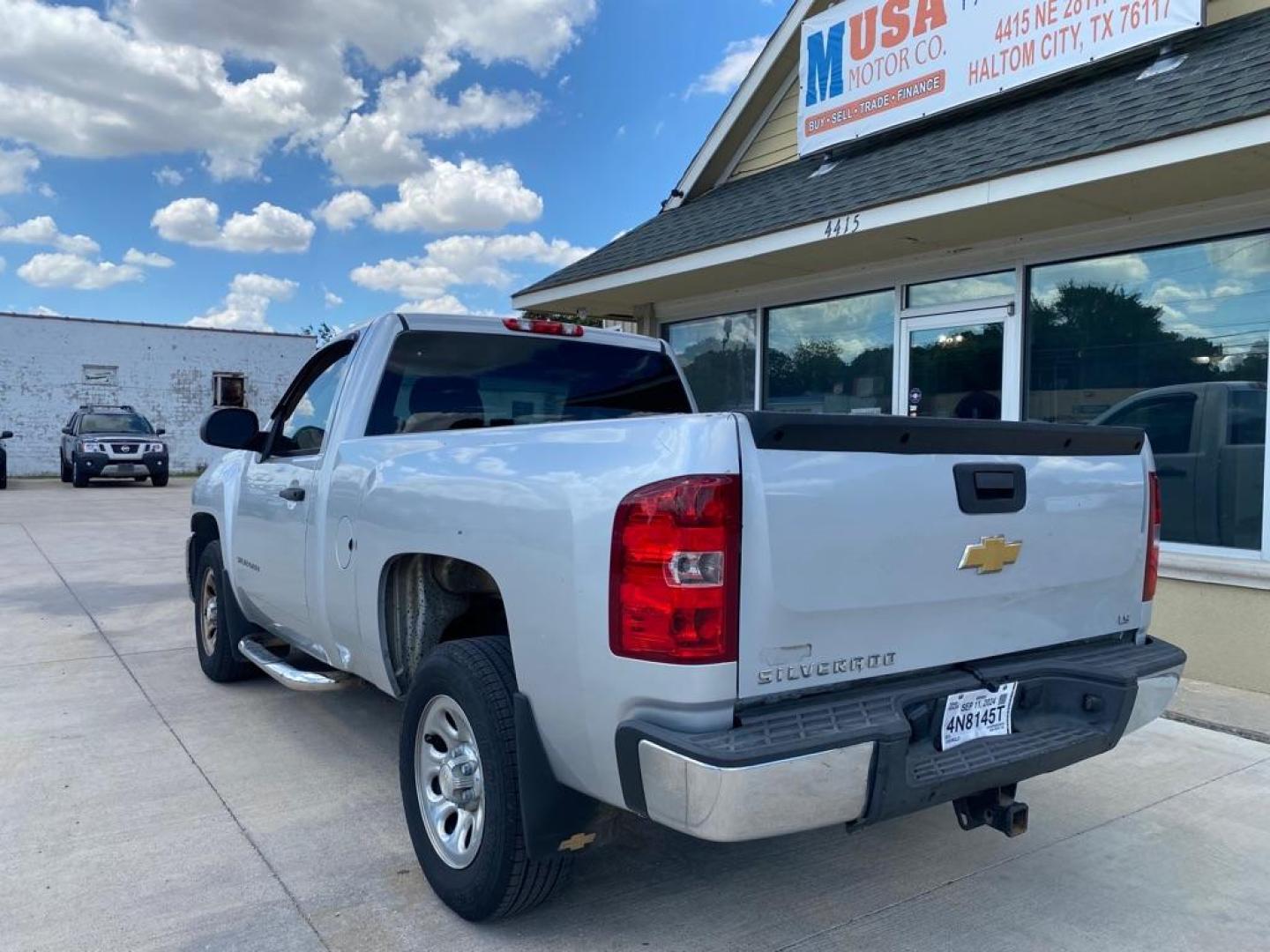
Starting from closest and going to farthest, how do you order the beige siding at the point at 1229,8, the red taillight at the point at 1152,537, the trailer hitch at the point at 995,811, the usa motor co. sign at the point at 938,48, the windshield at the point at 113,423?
the trailer hitch at the point at 995,811, the red taillight at the point at 1152,537, the beige siding at the point at 1229,8, the usa motor co. sign at the point at 938,48, the windshield at the point at 113,423

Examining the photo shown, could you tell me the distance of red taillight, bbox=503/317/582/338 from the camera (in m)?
4.36

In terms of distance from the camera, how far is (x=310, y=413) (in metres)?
4.65

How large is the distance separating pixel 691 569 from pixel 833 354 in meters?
6.98

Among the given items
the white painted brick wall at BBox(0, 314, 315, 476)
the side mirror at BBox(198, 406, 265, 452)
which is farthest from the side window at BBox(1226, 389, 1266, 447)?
the white painted brick wall at BBox(0, 314, 315, 476)

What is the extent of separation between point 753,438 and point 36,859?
10.0ft

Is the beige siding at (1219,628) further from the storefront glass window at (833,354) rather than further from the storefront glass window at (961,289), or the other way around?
the storefront glass window at (833,354)

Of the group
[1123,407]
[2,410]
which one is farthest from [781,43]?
[2,410]

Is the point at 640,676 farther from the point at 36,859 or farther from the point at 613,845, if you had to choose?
the point at 36,859

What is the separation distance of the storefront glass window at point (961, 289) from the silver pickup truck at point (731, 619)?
4.37 metres

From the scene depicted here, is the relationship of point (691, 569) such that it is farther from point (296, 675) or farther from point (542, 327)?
point (296, 675)

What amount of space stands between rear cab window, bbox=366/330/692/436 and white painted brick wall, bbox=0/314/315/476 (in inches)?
1004

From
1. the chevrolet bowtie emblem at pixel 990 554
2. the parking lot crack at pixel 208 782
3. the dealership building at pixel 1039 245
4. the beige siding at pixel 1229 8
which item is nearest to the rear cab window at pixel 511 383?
the parking lot crack at pixel 208 782

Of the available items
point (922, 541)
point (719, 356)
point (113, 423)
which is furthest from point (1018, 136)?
point (113, 423)

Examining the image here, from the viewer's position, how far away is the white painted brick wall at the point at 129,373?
27.6m
